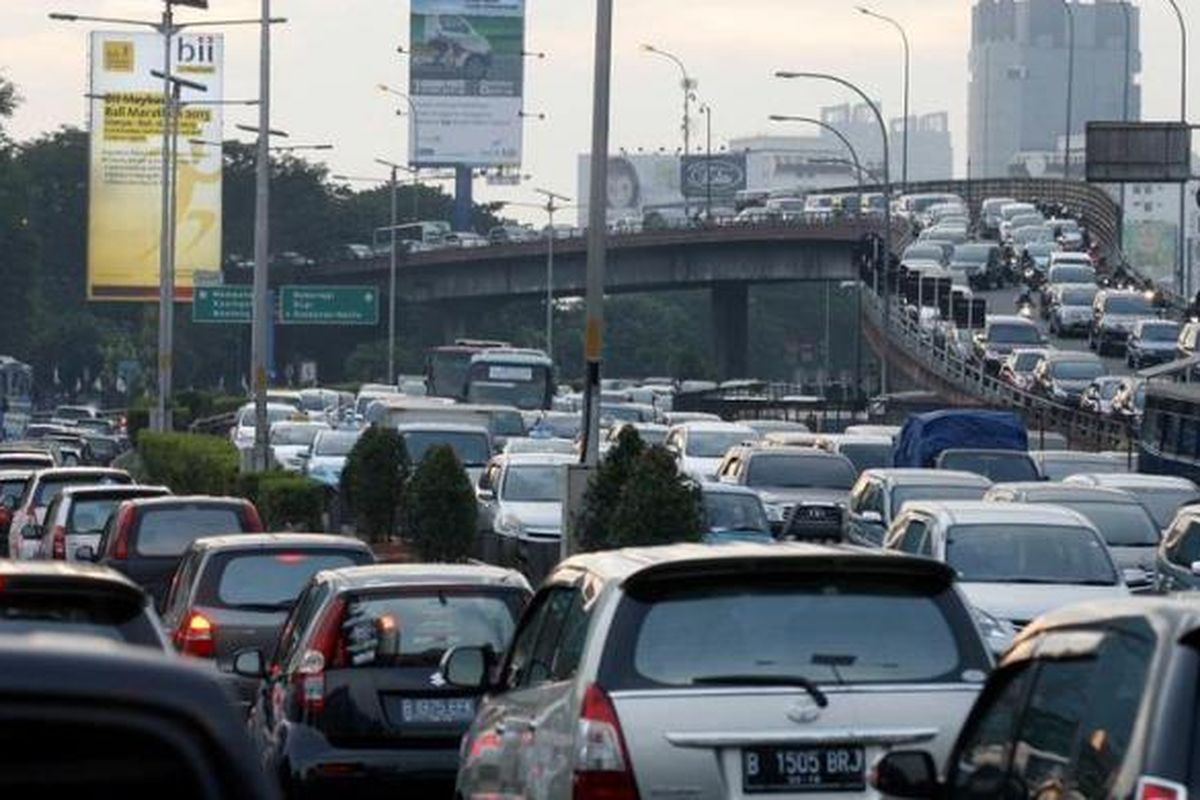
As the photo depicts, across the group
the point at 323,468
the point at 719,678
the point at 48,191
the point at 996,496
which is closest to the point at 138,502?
the point at 996,496

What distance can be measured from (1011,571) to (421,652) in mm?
8227

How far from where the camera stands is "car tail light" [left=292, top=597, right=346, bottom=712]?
605 inches

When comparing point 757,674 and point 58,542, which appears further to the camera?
point 58,542

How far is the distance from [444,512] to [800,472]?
6.00 meters

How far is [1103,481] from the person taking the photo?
3447 centimetres

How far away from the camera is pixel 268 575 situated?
2008 centimetres

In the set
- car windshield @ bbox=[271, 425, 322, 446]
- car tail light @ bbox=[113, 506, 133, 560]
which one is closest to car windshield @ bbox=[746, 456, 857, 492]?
car tail light @ bbox=[113, 506, 133, 560]

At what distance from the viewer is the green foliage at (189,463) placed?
49.3 m

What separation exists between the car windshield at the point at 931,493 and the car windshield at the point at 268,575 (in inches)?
491

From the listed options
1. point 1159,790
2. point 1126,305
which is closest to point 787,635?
point 1159,790

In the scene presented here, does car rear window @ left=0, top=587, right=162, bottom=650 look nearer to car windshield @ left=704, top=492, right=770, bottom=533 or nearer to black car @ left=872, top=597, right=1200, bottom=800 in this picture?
black car @ left=872, top=597, right=1200, bottom=800

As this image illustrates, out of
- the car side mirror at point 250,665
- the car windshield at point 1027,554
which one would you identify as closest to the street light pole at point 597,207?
the car windshield at point 1027,554

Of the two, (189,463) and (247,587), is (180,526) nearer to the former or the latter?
(247,587)

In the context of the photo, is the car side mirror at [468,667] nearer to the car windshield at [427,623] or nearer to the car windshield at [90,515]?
the car windshield at [427,623]
